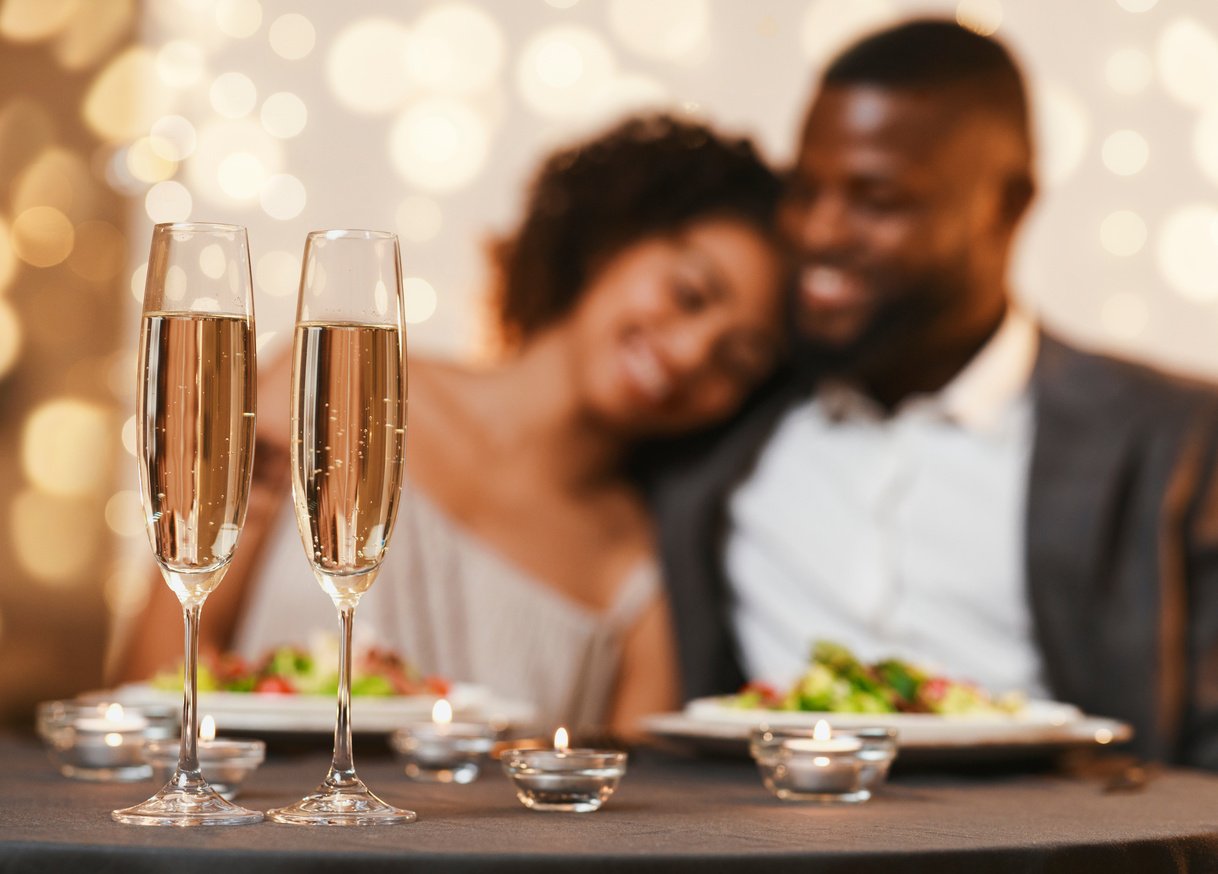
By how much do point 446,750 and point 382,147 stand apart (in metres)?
1.90

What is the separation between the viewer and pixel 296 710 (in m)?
1.38

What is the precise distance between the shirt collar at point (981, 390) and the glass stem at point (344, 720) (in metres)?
1.85

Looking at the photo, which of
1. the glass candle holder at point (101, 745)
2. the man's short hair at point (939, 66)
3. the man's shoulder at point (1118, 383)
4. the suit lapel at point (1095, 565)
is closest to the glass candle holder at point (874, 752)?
the glass candle holder at point (101, 745)

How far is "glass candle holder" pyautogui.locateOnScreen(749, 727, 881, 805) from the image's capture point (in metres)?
1.07

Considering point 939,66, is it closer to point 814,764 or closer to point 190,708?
point 814,764

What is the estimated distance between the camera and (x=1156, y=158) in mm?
2832

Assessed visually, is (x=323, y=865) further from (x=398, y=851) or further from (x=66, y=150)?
(x=66, y=150)

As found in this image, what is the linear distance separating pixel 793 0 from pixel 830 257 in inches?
23.3

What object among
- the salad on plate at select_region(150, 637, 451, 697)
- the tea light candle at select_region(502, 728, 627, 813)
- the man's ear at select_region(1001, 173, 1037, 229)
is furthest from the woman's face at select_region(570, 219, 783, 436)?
the tea light candle at select_region(502, 728, 627, 813)

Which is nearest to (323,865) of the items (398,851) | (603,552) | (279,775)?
(398,851)

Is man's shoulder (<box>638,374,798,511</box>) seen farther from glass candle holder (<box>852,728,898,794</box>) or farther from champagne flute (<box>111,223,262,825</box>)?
champagne flute (<box>111,223,262,825</box>)

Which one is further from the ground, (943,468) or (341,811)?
(943,468)

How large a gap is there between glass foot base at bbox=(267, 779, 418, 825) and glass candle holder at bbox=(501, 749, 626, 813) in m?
0.09

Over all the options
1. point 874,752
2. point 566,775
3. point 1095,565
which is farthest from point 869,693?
point 1095,565
